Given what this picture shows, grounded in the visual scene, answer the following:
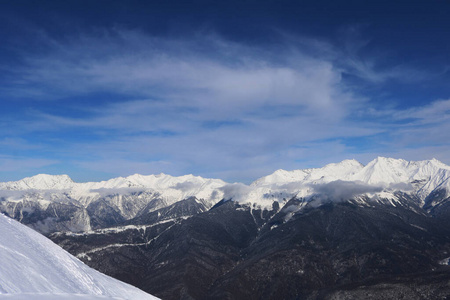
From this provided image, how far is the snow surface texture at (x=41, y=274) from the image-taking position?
16923 millimetres

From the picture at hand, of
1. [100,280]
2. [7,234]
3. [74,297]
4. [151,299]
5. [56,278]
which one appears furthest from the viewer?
[151,299]

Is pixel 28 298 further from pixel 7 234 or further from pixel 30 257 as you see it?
pixel 7 234

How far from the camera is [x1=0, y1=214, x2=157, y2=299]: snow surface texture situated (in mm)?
16923

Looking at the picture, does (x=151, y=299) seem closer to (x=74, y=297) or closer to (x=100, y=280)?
(x=100, y=280)

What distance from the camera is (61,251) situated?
26.4 m

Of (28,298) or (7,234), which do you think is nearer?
(28,298)

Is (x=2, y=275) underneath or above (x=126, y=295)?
above

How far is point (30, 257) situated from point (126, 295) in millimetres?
8571

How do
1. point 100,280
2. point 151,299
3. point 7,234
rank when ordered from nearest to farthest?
point 7,234, point 100,280, point 151,299

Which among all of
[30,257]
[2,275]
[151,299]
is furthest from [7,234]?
[151,299]

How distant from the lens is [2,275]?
16.4 metres

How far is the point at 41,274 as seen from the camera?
2008 cm

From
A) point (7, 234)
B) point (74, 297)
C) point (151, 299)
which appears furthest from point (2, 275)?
point (151, 299)

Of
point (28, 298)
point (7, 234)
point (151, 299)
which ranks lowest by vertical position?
point (151, 299)
